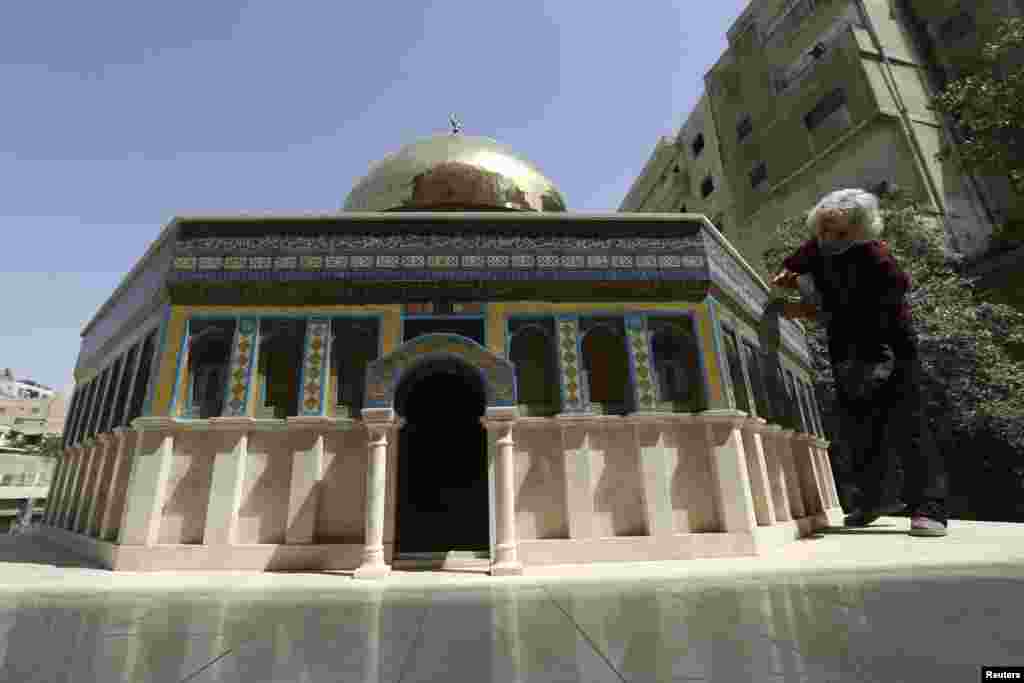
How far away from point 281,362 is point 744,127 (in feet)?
95.0

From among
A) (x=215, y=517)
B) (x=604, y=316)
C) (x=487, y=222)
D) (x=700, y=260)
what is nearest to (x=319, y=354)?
(x=215, y=517)

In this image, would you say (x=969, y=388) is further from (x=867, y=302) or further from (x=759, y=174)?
(x=759, y=174)

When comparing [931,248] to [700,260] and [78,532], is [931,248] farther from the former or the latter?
[78,532]

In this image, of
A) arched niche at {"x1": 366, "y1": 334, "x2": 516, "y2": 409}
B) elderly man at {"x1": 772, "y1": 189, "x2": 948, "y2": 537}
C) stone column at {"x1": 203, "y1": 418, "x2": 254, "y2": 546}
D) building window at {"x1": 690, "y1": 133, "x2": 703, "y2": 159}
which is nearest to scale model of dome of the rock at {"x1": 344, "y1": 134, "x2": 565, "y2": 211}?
arched niche at {"x1": 366, "y1": 334, "x2": 516, "y2": 409}

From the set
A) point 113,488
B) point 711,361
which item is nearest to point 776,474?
point 711,361

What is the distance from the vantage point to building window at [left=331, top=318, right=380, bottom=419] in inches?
349

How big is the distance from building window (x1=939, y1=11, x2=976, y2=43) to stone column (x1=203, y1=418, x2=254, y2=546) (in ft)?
104

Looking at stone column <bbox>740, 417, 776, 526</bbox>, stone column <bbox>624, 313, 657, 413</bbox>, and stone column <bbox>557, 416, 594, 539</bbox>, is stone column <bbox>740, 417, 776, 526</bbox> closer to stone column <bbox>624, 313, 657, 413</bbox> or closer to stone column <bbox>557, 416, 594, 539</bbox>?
stone column <bbox>624, 313, 657, 413</bbox>

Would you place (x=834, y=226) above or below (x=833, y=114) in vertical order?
below

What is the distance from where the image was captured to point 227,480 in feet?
26.4

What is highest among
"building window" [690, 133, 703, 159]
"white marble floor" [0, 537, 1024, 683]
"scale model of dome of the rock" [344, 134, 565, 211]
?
"building window" [690, 133, 703, 159]

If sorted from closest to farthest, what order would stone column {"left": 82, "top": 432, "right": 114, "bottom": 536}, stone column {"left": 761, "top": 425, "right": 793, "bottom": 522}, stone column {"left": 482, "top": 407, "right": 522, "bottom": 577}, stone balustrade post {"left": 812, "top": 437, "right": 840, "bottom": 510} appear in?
stone column {"left": 482, "top": 407, "right": 522, "bottom": 577}
stone column {"left": 82, "top": 432, "right": 114, "bottom": 536}
stone column {"left": 761, "top": 425, "right": 793, "bottom": 522}
stone balustrade post {"left": 812, "top": 437, "right": 840, "bottom": 510}

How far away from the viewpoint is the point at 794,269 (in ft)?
29.1

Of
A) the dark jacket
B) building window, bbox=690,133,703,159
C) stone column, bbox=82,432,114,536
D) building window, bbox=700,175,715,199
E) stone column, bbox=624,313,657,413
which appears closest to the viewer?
the dark jacket
